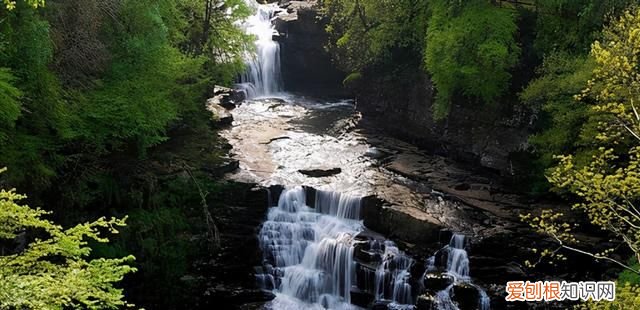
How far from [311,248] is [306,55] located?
20502mm

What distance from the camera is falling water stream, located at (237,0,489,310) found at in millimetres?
16719

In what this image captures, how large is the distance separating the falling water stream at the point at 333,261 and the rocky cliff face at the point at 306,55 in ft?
57.2

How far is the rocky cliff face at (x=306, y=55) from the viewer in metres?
35.5

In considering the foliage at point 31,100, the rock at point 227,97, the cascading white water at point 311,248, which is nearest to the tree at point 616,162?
the cascading white water at point 311,248

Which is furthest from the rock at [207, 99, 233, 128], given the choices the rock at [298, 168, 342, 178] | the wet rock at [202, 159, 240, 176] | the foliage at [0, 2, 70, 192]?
the foliage at [0, 2, 70, 192]

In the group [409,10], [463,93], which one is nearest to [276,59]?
[409,10]

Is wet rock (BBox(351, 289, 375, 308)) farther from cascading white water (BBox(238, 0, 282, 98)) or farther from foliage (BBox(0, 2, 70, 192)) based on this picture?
cascading white water (BBox(238, 0, 282, 98))

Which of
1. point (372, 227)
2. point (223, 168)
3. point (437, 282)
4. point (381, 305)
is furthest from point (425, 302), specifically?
point (223, 168)

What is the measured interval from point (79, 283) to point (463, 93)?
18533 mm

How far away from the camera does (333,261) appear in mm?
17703

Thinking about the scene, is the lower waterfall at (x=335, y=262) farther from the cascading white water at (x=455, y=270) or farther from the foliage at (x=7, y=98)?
the foliage at (x=7, y=98)

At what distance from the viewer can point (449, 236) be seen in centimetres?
1714

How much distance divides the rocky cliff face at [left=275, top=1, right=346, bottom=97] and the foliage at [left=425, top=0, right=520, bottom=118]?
1325 centimetres

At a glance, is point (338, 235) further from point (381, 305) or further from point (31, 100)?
point (31, 100)
